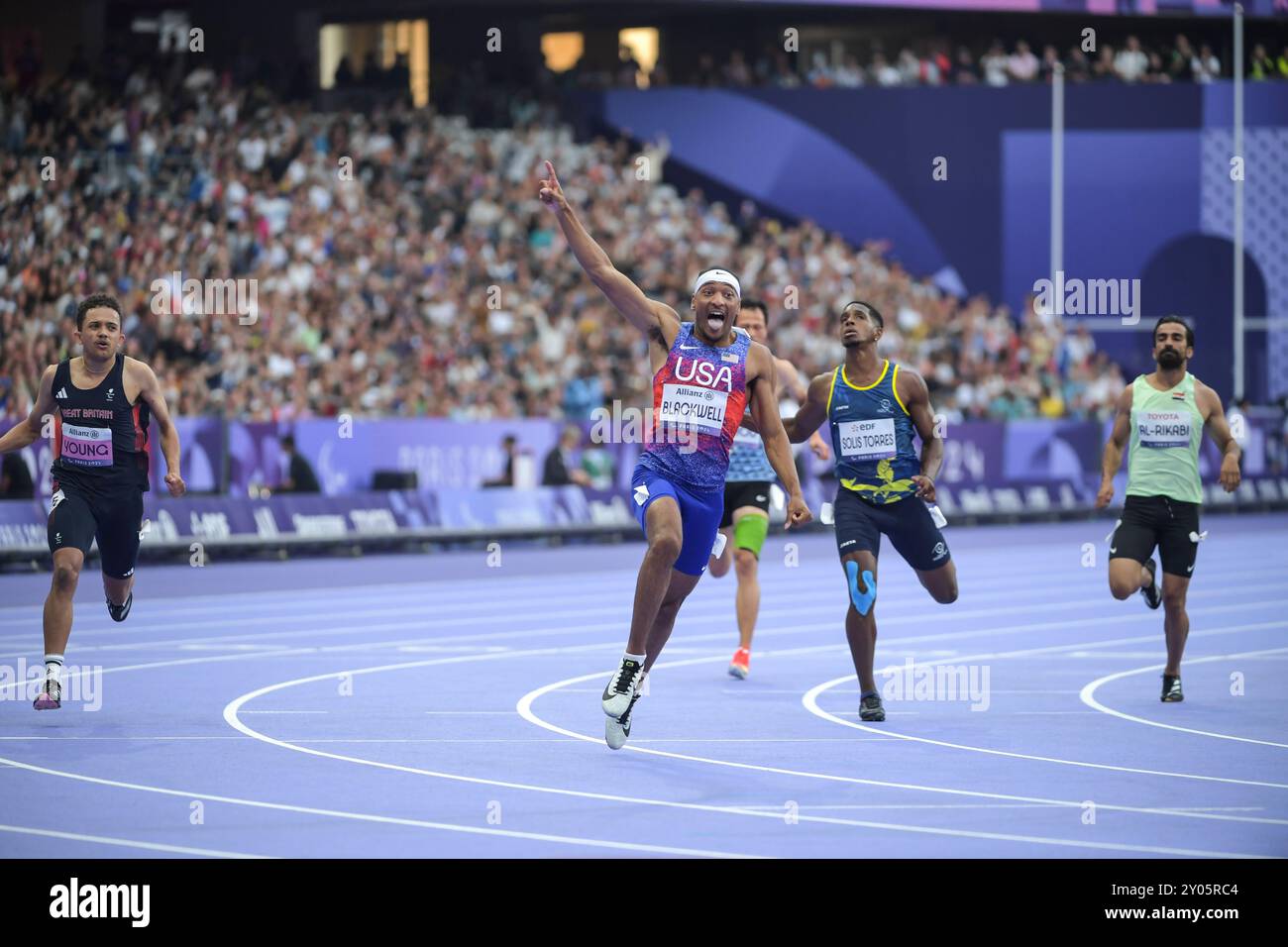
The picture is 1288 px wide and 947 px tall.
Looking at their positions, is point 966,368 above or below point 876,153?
below

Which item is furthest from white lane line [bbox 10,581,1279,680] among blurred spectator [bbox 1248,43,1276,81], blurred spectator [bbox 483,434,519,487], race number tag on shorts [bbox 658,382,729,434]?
blurred spectator [bbox 1248,43,1276,81]

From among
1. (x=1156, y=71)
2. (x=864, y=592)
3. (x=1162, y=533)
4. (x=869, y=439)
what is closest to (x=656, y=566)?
→ (x=864, y=592)

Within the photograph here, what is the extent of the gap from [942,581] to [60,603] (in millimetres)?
5379

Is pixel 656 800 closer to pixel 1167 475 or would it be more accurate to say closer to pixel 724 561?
pixel 1167 475

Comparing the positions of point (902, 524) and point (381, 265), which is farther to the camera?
point (381, 265)

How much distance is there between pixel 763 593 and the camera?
21.6 metres

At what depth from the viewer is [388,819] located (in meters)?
8.61

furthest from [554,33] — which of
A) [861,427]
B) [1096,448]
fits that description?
[861,427]

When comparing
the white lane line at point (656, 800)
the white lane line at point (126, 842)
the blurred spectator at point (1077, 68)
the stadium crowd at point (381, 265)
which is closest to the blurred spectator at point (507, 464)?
the stadium crowd at point (381, 265)

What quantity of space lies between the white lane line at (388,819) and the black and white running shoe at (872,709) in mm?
3966

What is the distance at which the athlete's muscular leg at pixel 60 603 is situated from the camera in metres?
12.1

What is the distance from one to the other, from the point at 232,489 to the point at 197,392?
1877 mm

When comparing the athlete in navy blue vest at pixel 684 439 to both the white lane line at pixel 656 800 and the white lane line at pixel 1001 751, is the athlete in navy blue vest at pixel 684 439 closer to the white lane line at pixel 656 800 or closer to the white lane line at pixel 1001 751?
the white lane line at pixel 656 800
